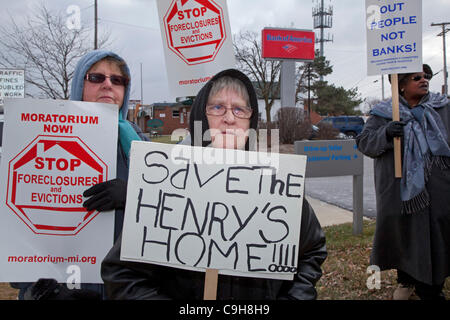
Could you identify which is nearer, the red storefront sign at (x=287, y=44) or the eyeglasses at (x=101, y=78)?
the eyeglasses at (x=101, y=78)

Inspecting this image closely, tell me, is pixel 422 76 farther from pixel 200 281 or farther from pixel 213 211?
pixel 200 281

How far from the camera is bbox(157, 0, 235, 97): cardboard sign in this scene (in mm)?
2490

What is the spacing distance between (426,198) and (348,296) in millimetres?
1311

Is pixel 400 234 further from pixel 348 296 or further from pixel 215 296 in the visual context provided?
pixel 215 296

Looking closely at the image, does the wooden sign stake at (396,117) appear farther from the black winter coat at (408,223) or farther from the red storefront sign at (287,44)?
the red storefront sign at (287,44)

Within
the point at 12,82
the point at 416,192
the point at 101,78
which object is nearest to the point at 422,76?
the point at 416,192

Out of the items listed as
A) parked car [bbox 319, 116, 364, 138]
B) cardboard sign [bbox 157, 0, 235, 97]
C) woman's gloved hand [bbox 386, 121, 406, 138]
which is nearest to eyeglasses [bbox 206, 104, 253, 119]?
cardboard sign [bbox 157, 0, 235, 97]

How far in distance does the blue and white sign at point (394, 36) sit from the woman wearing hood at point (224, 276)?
2072mm

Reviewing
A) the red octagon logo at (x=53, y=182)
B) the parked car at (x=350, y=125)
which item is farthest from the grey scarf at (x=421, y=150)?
the parked car at (x=350, y=125)

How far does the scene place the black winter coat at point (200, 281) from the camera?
143cm

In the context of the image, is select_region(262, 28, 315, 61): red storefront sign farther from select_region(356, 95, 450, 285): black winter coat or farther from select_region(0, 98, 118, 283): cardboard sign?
select_region(0, 98, 118, 283): cardboard sign

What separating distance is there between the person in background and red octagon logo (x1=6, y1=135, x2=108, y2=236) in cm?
7

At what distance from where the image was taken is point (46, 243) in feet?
→ 5.62

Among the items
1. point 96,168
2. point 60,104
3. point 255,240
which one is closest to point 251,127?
point 255,240
